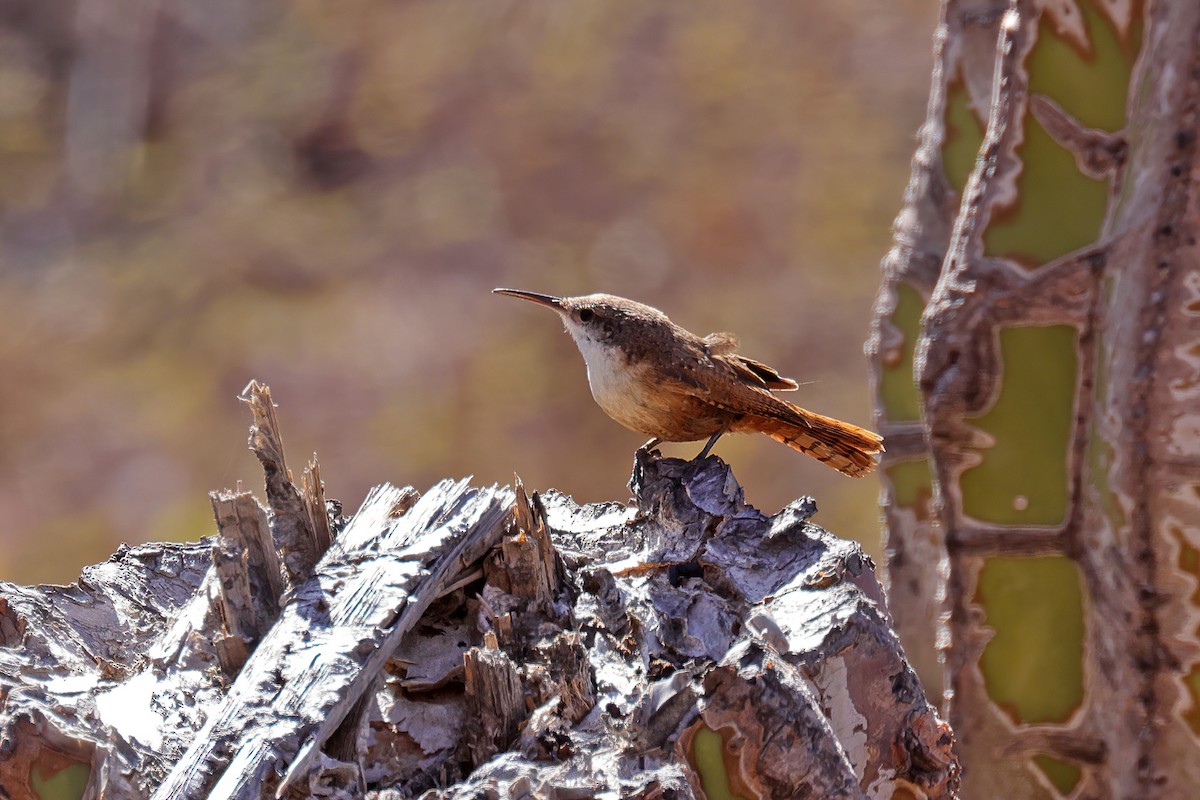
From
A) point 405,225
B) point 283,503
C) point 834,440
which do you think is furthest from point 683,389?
point 405,225

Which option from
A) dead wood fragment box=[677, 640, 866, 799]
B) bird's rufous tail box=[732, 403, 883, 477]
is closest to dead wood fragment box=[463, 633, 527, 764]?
dead wood fragment box=[677, 640, 866, 799]

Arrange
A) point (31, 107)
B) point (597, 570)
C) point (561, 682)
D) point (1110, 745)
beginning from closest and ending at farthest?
1. point (561, 682)
2. point (597, 570)
3. point (1110, 745)
4. point (31, 107)

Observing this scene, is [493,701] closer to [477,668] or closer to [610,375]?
[477,668]

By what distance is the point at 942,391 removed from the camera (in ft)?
10.0

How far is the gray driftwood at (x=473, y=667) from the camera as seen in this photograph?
171 centimetres

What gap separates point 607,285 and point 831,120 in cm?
223

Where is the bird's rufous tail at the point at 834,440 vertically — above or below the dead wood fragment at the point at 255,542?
above

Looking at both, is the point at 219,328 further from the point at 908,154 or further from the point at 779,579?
the point at 779,579

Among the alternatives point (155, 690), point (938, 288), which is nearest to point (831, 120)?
point (938, 288)

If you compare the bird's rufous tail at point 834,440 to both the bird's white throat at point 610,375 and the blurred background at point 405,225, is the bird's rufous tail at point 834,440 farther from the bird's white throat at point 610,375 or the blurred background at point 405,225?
the blurred background at point 405,225

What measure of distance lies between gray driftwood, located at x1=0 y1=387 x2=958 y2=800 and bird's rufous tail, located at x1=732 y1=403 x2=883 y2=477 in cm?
57

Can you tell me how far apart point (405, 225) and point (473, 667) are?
640 centimetres

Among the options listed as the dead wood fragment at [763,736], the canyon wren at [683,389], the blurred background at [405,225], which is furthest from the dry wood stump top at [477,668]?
the blurred background at [405,225]

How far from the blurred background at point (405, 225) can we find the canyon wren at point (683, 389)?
375 centimetres
